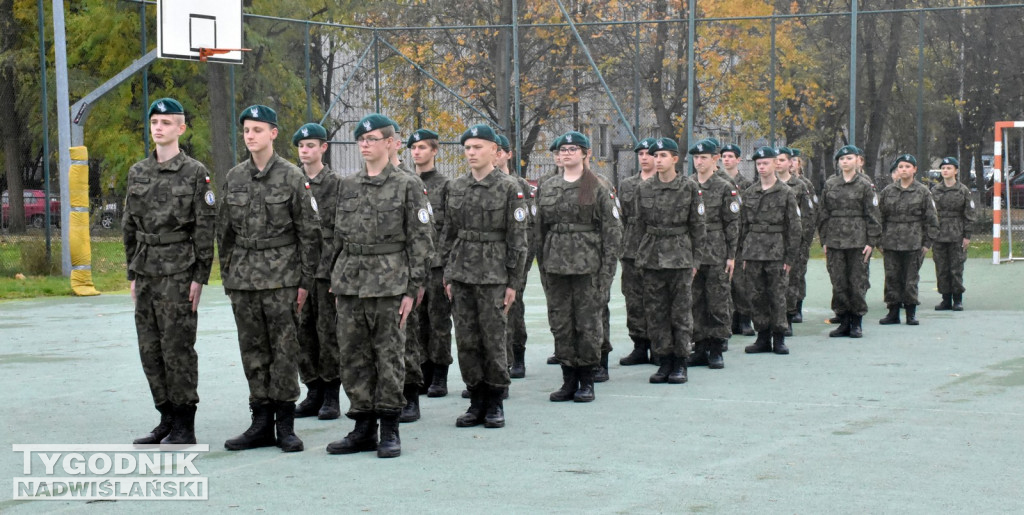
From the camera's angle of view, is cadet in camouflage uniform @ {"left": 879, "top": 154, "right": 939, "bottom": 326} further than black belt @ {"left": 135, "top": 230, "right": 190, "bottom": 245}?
Yes

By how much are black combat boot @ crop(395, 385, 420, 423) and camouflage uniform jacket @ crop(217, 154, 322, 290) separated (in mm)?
1269

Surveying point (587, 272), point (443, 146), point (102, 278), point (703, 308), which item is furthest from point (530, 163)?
point (587, 272)

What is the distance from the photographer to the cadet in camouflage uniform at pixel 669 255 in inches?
387

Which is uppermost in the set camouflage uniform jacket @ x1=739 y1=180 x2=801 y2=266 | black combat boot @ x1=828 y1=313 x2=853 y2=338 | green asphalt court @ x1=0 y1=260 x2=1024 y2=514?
camouflage uniform jacket @ x1=739 y1=180 x2=801 y2=266

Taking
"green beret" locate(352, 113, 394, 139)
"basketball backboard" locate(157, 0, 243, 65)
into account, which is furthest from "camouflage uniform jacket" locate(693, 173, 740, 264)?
"basketball backboard" locate(157, 0, 243, 65)

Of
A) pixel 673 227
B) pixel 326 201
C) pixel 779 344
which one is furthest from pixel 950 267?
pixel 326 201

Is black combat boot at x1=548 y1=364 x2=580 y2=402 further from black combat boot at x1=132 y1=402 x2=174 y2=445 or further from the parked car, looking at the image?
the parked car

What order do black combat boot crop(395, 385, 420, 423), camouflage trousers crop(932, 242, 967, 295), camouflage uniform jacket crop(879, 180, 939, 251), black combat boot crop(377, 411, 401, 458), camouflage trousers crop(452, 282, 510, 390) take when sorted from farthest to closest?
camouflage trousers crop(932, 242, 967, 295)
camouflage uniform jacket crop(879, 180, 939, 251)
black combat boot crop(395, 385, 420, 423)
camouflage trousers crop(452, 282, 510, 390)
black combat boot crop(377, 411, 401, 458)

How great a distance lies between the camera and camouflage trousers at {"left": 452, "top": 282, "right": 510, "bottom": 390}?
8000 mm

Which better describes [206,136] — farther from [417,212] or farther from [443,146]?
[417,212]

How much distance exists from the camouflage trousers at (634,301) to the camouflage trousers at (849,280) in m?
2.83

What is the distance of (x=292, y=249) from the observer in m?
7.20

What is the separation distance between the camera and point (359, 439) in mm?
7113

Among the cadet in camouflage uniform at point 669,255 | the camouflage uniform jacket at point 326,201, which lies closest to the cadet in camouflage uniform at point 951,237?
the cadet in camouflage uniform at point 669,255
